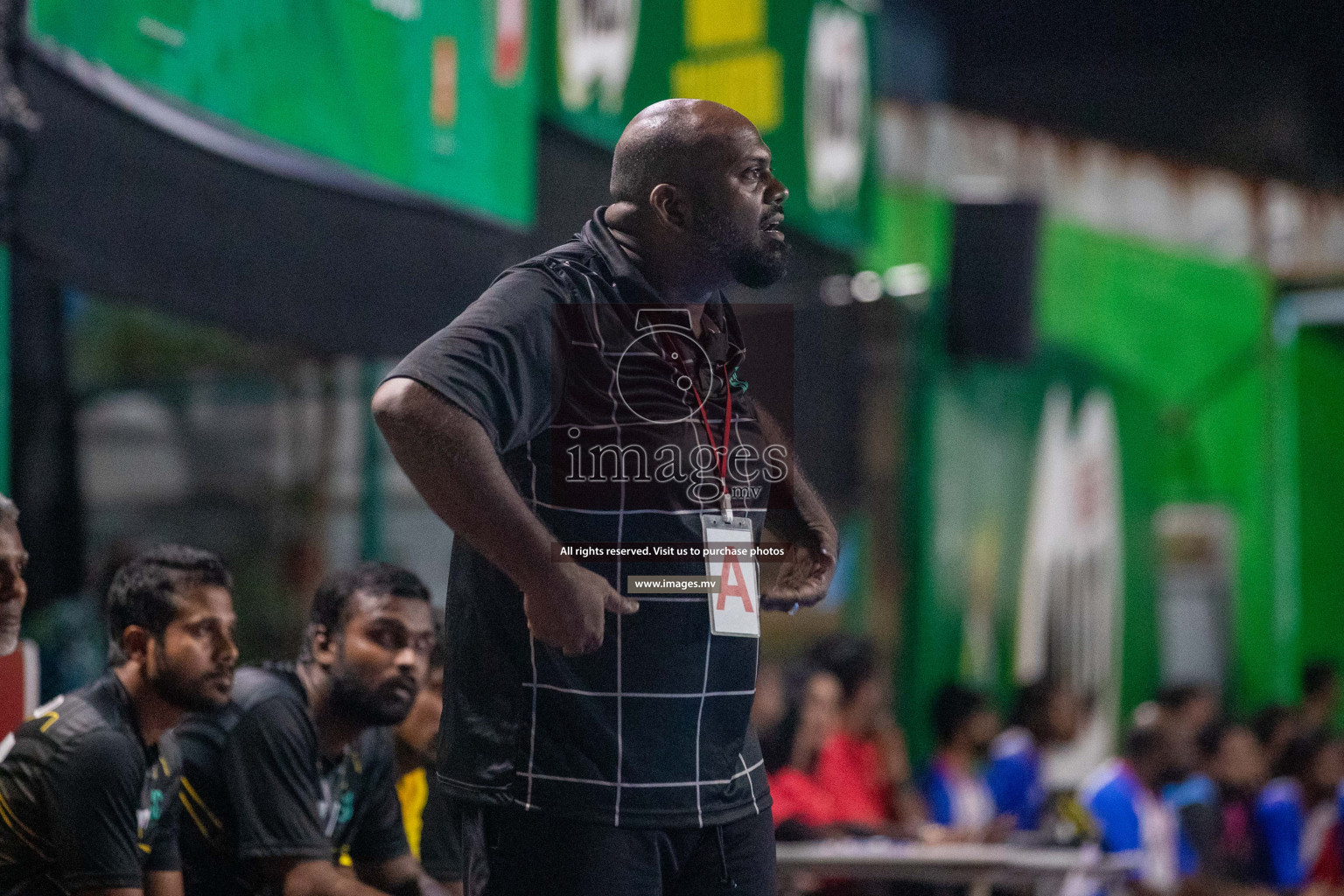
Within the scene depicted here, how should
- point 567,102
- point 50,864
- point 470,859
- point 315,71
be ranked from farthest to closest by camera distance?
point 567,102 < point 315,71 < point 50,864 < point 470,859

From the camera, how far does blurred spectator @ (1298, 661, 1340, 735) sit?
9.62 m

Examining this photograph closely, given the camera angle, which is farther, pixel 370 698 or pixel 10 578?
pixel 370 698

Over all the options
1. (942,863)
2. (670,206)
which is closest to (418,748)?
(670,206)

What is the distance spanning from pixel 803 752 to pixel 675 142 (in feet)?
14.4

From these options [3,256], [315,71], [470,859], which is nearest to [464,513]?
[470,859]

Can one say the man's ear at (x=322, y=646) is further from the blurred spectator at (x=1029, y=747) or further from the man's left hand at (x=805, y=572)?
the blurred spectator at (x=1029, y=747)

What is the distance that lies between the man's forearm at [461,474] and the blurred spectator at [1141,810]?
5.13 meters

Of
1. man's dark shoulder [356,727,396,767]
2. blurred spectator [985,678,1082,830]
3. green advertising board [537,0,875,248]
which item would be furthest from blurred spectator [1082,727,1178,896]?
man's dark shoulder [356,727,396,767]

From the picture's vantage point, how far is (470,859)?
1915 millimetres

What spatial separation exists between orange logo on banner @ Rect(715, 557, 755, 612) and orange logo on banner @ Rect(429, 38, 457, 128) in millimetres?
3995

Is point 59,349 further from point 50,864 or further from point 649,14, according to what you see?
point 649,14

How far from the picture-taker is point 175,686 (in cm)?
281

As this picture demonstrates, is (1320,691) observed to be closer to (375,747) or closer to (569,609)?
(375,747)

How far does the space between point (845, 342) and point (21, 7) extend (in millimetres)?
5559
